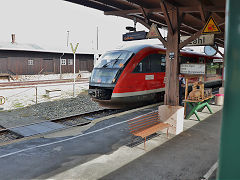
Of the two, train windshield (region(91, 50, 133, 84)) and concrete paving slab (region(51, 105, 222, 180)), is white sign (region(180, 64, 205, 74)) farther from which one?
train windshield (region(91, 50, 133, 84))

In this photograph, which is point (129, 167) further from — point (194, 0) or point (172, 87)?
point (194, 0)

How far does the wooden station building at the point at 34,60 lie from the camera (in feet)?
79.5

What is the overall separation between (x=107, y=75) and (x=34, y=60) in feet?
63.0

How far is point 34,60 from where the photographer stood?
87.2 feet

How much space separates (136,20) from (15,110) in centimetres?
812

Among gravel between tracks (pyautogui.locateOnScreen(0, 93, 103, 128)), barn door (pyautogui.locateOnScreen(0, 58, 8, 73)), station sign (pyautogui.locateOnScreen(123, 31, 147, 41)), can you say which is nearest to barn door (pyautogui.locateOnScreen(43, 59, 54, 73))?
barn door (pyautogui.locateOnScreen(0, 58, 8, 73))

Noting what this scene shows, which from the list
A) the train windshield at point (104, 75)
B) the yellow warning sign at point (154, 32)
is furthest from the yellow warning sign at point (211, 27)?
the train windshield at point (104, 75)

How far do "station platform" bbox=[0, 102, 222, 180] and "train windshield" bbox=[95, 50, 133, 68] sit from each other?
3667 mm

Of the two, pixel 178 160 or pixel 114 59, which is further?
pixel 114 59

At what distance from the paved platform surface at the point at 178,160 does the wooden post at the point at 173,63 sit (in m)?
1.23

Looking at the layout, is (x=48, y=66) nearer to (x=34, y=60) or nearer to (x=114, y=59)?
(x=34, y=60)

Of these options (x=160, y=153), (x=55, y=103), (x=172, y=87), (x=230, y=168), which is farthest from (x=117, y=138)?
(x=55, y=103)

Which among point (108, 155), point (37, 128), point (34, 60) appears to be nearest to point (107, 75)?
point (37, 128)

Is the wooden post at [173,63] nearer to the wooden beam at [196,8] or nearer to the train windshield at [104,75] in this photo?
the wooden beam at [196,8]
